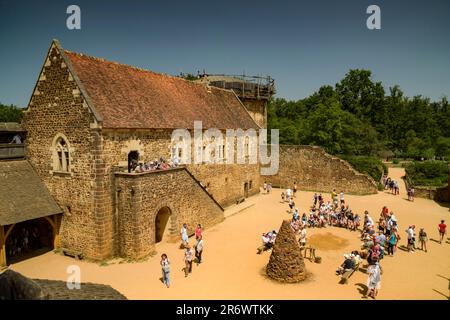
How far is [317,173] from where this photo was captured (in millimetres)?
34188

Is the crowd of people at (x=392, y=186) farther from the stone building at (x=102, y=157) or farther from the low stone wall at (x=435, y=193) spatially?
the stone building at (x=102, y=157)

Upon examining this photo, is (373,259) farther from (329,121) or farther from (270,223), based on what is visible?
(329,121)

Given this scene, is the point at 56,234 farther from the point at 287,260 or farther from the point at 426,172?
the point at 426,172

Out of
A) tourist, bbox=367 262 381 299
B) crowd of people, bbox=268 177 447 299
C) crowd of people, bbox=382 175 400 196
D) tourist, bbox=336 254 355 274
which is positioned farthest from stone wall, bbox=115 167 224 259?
crowd of people, bbox=382 175 400 196

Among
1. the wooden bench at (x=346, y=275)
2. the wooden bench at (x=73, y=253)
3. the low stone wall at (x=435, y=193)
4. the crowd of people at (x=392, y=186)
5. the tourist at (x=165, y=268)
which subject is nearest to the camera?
the tourist at (x=165, y=268)

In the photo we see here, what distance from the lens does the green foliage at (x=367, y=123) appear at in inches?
1702

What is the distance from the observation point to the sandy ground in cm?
1255

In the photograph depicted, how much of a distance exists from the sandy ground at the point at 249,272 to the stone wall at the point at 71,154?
1.41m

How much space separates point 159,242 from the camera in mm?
18453

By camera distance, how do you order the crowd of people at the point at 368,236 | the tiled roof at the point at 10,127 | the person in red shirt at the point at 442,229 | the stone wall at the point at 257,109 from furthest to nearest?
the stone wall at the point at 257,109, the person in red shirt at the point at 442,229, the tiled roof at the point at 10,127, the crowd of people at the point at 368,236

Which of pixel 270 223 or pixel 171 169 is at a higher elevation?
pixel 171 169

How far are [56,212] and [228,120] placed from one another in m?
15.4

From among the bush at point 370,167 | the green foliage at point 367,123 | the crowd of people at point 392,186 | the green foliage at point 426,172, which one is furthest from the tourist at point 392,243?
the green foliage at point 367,123
